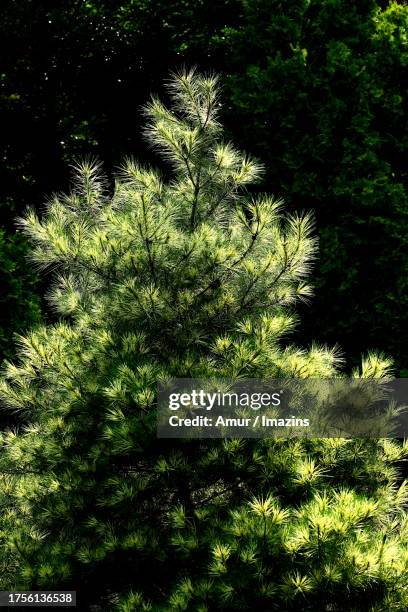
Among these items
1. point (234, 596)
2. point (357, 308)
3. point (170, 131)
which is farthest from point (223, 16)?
point (234, 596)

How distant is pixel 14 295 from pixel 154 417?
3.88m

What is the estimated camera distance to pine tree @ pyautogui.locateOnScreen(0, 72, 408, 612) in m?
3.43

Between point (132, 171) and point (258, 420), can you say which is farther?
point (132, 171)

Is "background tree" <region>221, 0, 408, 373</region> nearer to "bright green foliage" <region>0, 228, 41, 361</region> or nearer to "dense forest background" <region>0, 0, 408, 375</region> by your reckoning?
"dense forest background" <region>0, 0, 408, 375</region>

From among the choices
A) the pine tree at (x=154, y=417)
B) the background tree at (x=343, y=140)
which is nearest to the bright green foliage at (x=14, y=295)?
the background tree at (x=343, y=140)

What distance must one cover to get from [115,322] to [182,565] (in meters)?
1.38

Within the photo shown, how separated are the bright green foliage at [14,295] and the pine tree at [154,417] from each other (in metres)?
2.89

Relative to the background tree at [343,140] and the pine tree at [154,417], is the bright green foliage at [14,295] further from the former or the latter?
the pine tree at [154,417]

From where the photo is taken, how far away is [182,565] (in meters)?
3.65

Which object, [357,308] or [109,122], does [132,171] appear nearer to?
[357,308]

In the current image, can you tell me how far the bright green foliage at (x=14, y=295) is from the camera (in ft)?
22.4

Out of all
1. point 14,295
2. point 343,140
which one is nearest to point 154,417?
point 14,295

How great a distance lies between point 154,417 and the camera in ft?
11.3

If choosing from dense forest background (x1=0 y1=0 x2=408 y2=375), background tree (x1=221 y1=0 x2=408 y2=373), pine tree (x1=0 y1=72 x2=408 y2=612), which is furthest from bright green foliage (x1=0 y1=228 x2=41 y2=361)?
pine tree (x1=0 y1=72 x2=408 y2=612)
